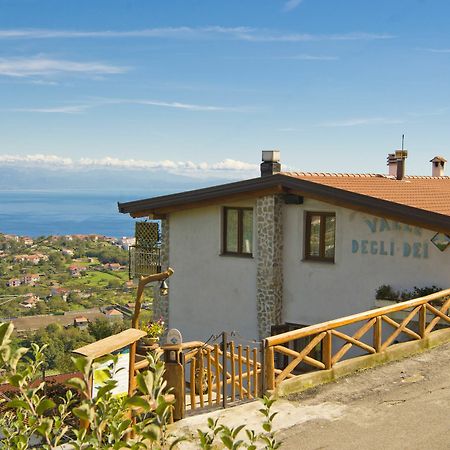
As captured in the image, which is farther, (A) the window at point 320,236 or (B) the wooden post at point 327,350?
(A) the window at point 320,236

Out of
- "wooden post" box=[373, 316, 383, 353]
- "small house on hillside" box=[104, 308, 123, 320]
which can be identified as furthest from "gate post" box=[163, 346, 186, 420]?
"small house on hillside" box=[104, 308, 123, 320]

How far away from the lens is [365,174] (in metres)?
22.4

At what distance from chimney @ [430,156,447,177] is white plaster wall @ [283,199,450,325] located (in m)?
13.6

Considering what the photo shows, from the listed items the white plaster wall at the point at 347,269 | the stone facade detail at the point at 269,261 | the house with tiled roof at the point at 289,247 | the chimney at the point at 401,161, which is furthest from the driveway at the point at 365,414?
the chimney at the point at 401,161

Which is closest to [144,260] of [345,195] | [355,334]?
[345,195]

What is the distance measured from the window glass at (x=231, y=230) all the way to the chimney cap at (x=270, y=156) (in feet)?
5.45

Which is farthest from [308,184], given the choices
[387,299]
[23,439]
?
[23,439]

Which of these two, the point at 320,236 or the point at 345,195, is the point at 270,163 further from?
the point at 345,195

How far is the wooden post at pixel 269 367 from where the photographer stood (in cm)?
1020

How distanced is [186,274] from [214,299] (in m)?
1.19

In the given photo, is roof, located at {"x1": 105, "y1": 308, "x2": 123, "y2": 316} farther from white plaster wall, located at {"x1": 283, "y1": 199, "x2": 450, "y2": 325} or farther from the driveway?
the driveway

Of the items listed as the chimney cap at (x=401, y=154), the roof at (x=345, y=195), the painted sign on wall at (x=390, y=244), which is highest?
the chimney cap at (x=401, y=154)

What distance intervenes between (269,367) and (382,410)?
5.91ft

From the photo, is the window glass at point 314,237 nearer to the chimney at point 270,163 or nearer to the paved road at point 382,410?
the chimney at point 270,163
